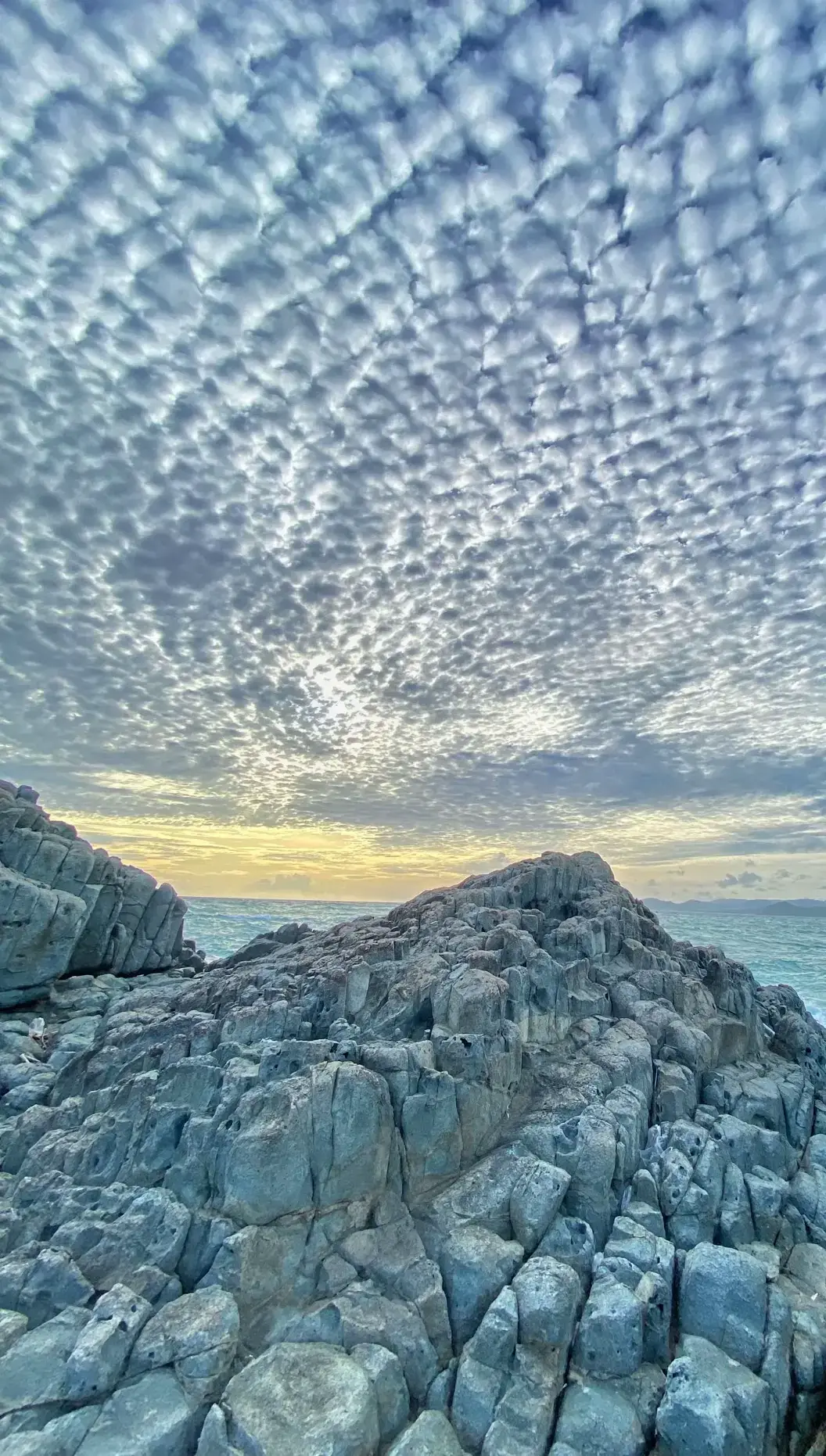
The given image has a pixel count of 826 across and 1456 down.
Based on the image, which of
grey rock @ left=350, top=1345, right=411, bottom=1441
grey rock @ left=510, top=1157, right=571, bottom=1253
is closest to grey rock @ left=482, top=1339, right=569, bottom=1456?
grey rock @ left=350, top=1345, right=411, bottom=1441

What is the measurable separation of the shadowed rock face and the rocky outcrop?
1151 centimetres

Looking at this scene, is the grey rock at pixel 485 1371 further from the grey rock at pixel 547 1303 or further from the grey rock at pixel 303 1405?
the grey rock at pixel 303 1405

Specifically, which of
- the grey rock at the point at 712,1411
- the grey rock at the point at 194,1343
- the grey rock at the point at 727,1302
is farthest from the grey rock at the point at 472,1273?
the grey rock at the point at 194,1343

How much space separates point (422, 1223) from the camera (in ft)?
51.8

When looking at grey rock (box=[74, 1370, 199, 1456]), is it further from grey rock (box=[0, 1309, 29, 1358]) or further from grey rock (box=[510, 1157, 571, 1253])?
grey rock (box=[510, 1157, 571, 1253])

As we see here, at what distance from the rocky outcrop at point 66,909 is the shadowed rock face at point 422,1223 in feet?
37.8

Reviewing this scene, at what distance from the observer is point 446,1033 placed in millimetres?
19797

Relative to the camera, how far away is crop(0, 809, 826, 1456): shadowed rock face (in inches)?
468

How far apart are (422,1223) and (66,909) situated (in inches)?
1139

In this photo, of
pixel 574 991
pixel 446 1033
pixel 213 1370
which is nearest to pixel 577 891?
pixel 574 991

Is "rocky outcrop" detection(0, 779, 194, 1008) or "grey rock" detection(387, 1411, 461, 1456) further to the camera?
"rocky outcrop" detection(0, 779, 194, 1008)

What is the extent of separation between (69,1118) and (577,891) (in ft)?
72.2

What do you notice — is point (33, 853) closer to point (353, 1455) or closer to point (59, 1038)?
point (59, 1038)

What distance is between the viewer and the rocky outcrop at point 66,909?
115 feet
